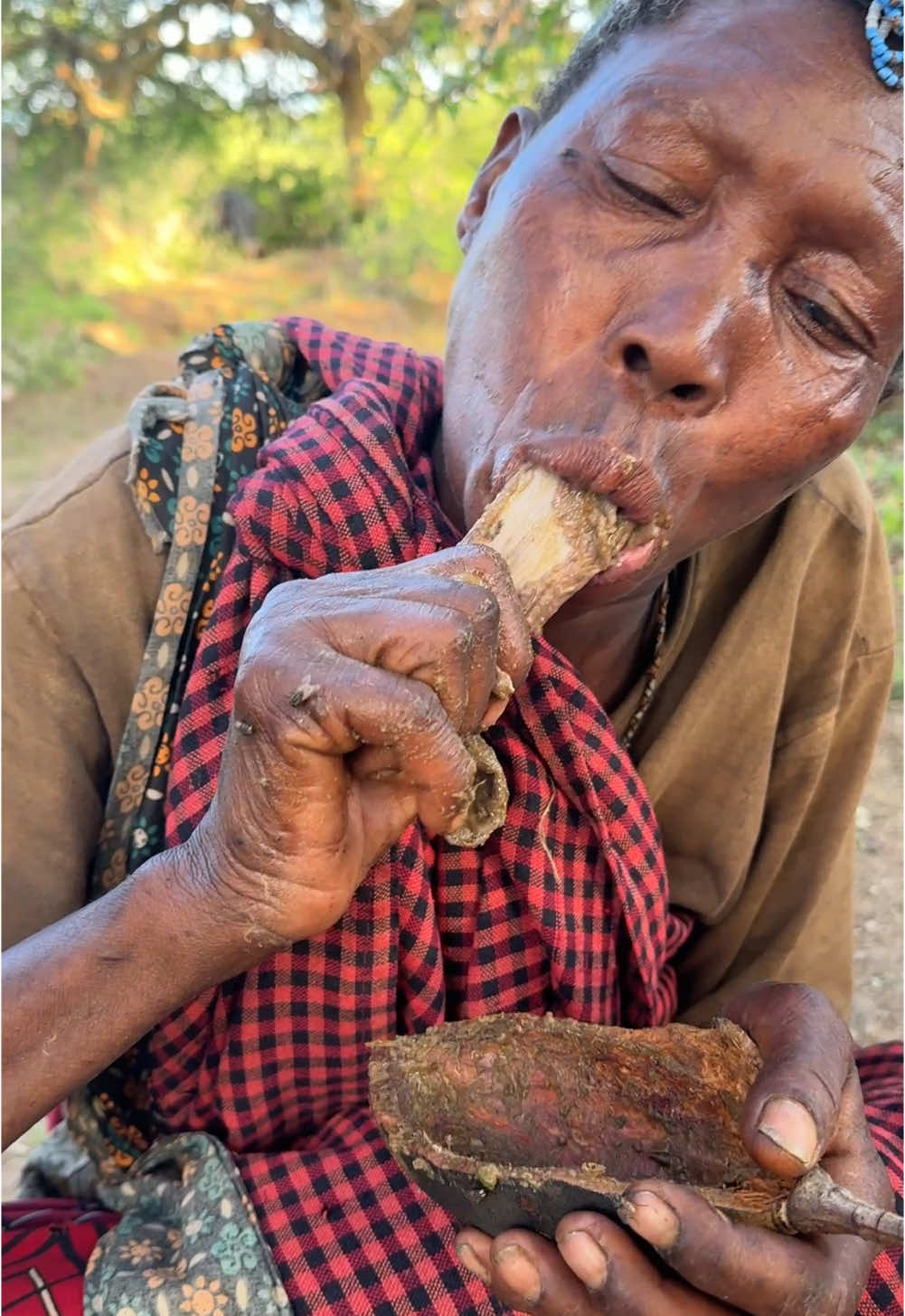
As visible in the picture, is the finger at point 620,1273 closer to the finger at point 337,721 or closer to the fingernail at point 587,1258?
the fingernail at point 587,1258

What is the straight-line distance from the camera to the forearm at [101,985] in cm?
97

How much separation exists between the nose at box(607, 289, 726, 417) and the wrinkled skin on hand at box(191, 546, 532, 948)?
303 millimetres

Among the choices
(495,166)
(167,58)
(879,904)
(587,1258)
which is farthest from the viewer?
(167,58)

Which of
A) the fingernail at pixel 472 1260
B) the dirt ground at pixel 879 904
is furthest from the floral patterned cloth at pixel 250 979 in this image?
the dirt ground at pixel 879 904

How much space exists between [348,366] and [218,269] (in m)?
9.89

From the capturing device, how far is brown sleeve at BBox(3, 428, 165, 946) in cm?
121

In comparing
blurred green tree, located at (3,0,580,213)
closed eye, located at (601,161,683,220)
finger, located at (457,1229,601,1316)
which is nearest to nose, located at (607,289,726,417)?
closed eye, located at (601,161,683,220)

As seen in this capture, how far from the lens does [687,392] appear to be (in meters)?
1.09

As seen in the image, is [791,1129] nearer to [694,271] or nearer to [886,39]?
[694,271]

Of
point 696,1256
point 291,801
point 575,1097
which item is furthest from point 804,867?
point 291,801

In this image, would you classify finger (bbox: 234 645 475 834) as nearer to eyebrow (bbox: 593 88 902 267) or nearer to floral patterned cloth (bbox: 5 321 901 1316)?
floral patterned cloth (bbox: 5 321 901 1316)

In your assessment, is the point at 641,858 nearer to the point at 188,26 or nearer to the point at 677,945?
the point at 677,945

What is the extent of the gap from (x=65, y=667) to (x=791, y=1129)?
0.91 m

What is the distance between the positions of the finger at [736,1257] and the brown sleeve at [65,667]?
0.72 meters
